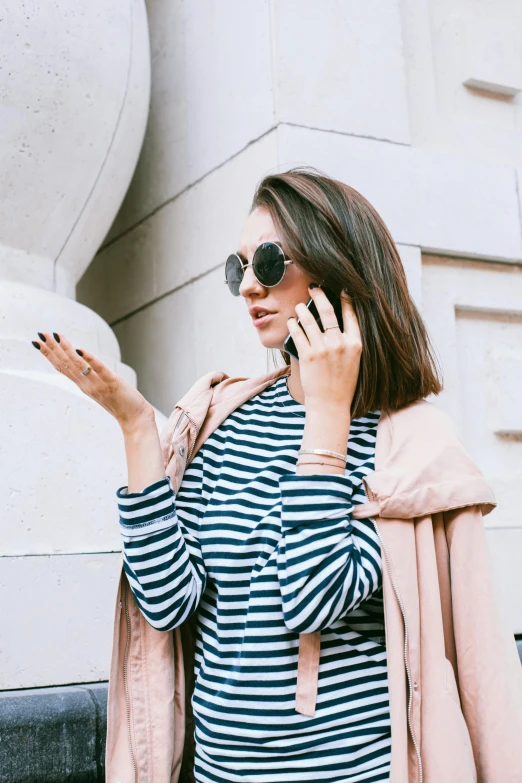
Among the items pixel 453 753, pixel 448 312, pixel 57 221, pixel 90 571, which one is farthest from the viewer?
pixel 448 312

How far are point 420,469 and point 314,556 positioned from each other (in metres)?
0.31

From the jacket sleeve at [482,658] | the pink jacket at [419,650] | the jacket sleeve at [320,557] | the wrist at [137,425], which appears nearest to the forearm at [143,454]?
the wrist at [137,425]

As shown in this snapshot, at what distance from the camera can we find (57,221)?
343cm

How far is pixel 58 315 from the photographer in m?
3.27

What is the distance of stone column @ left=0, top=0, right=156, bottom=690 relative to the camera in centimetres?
270

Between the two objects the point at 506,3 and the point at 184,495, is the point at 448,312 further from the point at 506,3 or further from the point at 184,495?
the point at 184,495

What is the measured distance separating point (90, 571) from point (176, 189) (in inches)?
77.0

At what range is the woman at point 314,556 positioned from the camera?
5.97 ft

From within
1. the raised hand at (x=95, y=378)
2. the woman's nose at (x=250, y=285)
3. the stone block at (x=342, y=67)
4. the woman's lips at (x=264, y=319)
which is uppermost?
the stone block at (x=342, y=67)

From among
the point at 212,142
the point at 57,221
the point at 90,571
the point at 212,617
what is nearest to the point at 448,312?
the point at 212,142

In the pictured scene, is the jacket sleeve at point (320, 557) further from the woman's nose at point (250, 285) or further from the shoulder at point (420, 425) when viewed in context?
the woman's nose at point (250, 285)

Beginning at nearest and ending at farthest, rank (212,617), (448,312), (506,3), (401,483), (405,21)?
(401,483)
(212,617)
(448,312)
(405,21)
(506,3)

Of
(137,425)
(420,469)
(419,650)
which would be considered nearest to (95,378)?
(137,425)

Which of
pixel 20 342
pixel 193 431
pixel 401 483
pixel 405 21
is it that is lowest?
pixel 401 483
